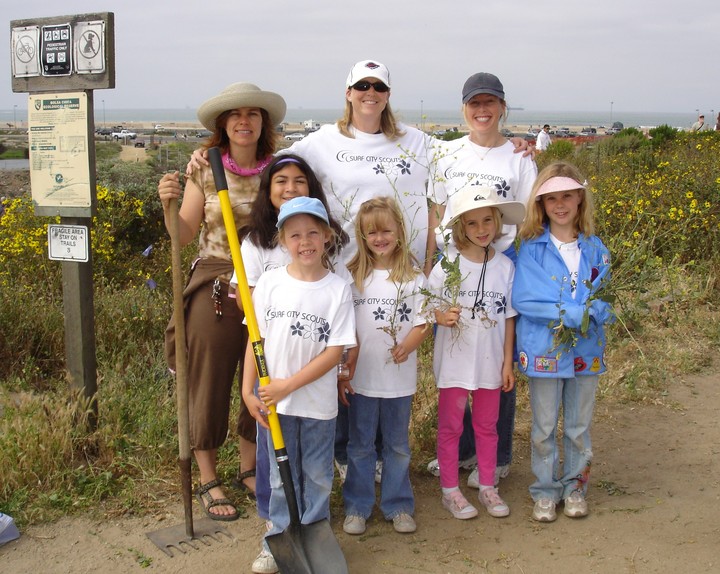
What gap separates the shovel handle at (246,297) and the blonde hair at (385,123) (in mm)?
752

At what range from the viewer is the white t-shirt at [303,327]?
3209 millimetres

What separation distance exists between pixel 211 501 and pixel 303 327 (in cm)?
121

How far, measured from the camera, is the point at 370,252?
3.61 metres

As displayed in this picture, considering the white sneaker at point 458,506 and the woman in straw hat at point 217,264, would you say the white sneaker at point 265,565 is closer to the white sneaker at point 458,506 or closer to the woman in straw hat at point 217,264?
the woman in straw hat at point 217,264

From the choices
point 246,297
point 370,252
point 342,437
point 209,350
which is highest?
point 370,252

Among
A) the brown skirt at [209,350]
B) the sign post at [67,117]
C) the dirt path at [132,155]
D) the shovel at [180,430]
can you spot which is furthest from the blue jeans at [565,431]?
the dirt path at [132,155]

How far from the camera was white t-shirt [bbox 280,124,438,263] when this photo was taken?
3.74 meters

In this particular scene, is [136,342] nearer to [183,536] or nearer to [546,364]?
[183,536]

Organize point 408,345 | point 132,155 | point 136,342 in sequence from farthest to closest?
point 132,155, point 136,342, point 408,345

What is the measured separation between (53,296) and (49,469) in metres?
2.64

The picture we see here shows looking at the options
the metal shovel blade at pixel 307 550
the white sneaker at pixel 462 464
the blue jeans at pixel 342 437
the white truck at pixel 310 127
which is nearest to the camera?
the metal shovel blade at pixel 307 550

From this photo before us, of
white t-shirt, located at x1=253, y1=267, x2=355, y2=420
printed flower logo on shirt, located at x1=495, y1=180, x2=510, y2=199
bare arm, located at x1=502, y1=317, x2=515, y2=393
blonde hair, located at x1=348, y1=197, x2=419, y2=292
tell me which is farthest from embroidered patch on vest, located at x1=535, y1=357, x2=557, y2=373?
white t-shirt, located at x1=253, y1=267, x2=355, y2=420

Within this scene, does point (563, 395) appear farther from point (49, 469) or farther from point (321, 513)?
point (49, 469)

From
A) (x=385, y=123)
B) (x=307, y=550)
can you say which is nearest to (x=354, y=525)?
(x=307, y=550)
